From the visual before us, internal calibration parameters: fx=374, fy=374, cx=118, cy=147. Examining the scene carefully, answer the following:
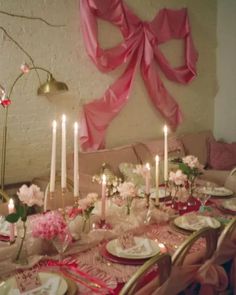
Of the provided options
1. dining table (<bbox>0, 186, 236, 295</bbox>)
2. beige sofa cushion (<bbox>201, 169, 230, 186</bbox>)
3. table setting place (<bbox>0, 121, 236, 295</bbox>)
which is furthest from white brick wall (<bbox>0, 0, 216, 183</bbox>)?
dining table (<bbox>0, 186, 236, 295</bbox>)

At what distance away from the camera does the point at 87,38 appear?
3.36 metres

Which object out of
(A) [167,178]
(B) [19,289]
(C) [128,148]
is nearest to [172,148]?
(C) [128,148]

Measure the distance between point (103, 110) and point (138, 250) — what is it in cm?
222

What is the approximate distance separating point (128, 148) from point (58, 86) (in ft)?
3.34

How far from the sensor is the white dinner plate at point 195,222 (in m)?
1.75

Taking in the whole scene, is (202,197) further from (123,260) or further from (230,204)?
(123,260)

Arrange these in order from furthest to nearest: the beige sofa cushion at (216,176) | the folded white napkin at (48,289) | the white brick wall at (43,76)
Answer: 1. the beige sofa cushion at (216,176)
2. the white brick wall at (43,76)
3. the folded white napkin at (48,289)

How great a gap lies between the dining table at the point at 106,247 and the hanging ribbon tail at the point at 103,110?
1482mm

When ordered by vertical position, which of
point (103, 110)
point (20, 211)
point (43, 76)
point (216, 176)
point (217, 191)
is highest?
point (43, 76)

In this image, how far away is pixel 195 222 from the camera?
5.92 feet

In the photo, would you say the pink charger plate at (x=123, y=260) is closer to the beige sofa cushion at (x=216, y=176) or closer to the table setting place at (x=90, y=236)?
the table setting place at (x=90, y=236)

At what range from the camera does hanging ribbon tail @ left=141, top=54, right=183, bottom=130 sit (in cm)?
385

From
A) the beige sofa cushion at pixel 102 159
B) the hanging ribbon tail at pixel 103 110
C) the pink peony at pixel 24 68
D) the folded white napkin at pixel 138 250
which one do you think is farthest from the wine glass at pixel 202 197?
the pink peony at pixel 24 68

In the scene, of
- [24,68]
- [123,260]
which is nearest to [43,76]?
[24,68]
